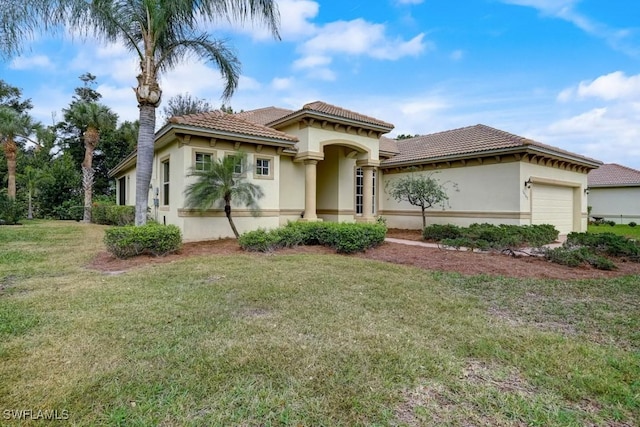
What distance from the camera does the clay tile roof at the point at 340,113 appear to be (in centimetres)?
1319

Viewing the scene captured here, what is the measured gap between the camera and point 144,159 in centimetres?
992

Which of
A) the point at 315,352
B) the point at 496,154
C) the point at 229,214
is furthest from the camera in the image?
the point at 496,154

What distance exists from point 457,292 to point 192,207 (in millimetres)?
8013

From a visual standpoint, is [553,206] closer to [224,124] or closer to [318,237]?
[318,237]

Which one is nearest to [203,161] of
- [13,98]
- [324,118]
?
[324,118]

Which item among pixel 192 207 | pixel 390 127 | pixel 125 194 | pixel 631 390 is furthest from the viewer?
pixel 125 194

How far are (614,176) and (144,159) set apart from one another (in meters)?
35.4

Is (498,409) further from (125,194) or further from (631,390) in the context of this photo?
(125,194)

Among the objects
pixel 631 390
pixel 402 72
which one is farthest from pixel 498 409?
pixel 402 72

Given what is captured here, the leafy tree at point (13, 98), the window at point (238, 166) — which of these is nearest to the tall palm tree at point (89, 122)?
the window at point (238, 166)

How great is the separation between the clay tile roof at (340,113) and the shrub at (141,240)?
6.87 meters

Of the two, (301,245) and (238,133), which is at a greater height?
(238,133)

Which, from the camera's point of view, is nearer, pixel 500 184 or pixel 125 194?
pixel 500 184

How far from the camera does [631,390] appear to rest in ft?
9.88
